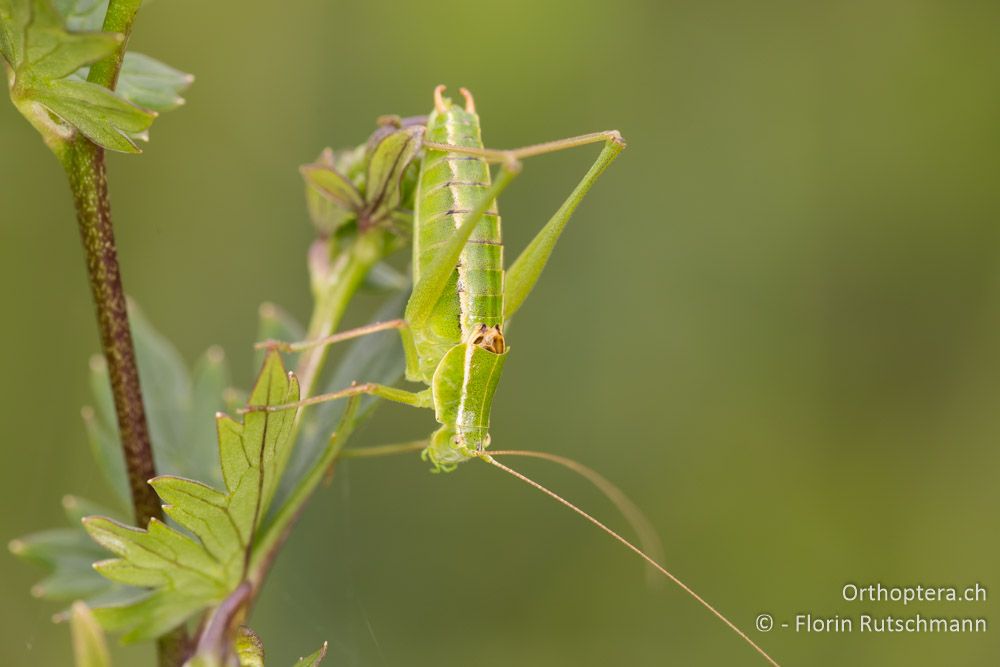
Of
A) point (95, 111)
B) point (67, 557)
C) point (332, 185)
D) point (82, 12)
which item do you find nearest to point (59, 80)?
point (95, 111)

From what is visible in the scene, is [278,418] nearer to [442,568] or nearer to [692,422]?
[442,568]

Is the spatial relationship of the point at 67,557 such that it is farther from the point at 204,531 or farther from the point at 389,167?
the point at 389,167

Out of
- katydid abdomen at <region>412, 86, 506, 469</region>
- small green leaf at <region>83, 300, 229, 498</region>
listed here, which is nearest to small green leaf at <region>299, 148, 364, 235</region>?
katydid abdomen at <region>412, 86, 506, 469</region>

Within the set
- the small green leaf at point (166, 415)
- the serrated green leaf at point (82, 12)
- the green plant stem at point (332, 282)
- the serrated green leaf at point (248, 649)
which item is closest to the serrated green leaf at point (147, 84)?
the serrated green leaf at point (82, 12)

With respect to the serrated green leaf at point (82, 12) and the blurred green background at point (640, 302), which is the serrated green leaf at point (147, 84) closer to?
the serrated green leaf at point (82, 12)

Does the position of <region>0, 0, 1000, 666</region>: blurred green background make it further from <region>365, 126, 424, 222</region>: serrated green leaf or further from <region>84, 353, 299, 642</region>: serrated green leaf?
<region>365, 126, 424, 222</region>: serrated green leaf

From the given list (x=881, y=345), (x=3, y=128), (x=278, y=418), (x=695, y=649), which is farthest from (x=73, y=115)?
(x=881, y=345)
